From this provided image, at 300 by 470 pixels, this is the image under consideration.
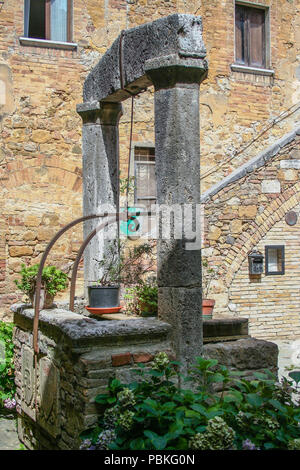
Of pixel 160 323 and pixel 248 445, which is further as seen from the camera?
pixel 160 323

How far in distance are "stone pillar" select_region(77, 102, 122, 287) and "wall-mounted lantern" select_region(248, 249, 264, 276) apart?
4058mm

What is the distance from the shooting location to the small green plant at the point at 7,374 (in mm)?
5195

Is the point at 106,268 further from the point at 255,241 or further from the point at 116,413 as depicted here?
the point at 255,241

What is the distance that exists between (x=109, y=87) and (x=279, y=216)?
4.85m

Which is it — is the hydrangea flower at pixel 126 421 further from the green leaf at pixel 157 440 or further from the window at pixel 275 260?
the window at pixel 275 260

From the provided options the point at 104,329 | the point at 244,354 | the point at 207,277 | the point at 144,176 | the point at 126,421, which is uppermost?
the point at 144,176

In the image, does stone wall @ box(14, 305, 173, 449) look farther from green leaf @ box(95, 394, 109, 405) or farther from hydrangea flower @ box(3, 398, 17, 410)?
hydrangea flower @ box(3, 398, 17, 410)

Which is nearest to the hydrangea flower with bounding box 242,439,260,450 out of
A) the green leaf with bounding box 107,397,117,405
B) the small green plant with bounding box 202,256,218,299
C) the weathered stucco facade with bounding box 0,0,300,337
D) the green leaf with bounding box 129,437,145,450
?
the green leaf with bounding box 129,437,145,450

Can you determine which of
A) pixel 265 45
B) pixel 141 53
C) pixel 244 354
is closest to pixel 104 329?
pixel 244 354

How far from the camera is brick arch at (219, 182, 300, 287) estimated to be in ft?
27.9

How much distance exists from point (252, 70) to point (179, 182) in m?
7.64

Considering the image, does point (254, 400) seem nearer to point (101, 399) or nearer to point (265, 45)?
point (101, 399)

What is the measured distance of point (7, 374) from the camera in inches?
210
